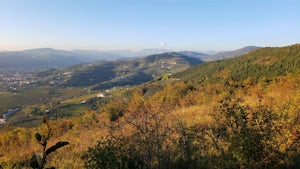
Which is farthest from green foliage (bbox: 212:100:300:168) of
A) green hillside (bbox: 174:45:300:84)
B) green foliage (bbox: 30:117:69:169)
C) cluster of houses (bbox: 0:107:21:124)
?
cluster of houses (bbox: 0:107:21:124)

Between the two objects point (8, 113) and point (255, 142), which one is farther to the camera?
point (8, 113)

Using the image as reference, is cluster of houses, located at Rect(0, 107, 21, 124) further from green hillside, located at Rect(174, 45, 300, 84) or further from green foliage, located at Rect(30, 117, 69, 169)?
green foliage, located at Rect(30, 117, 69, 169)

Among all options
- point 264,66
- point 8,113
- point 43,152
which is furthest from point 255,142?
point 8,113

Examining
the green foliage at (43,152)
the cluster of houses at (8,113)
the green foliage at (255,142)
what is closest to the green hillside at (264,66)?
the green foliage at (255,142)

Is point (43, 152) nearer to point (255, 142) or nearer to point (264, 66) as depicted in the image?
point (255, 142)

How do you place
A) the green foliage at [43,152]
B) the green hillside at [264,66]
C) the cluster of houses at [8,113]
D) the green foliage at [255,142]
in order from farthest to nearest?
the cluster of houses at [8,113]
the green hillside at [264,66]
the green foliage at [255,142]
the green foliage at [43,152]

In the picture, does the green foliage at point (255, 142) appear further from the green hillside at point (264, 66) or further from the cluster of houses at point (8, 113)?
the cluster of houses at point (8, 113)

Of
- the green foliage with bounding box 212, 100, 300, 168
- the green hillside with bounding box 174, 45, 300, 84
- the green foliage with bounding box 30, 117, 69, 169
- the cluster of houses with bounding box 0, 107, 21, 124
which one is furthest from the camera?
the cluster of houses with bounding box 0, 107, 21, 124

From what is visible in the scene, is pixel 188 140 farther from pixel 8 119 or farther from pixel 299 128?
pixel 8 119

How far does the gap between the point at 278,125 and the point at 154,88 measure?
13189 centimetres

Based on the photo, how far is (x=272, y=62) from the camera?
A: 116750 mm

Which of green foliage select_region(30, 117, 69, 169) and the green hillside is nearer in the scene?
green foliage select_region(30, 117, 69, 169)

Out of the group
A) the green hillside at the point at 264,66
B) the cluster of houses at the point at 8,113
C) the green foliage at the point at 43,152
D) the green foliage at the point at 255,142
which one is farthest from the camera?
the cluster of houses at the point at 8,113

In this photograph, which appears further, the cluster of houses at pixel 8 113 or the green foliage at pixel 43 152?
the cluster of houses at pixel 8 113
